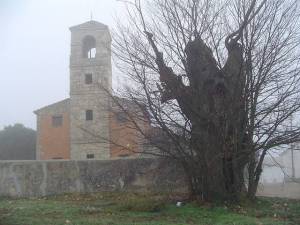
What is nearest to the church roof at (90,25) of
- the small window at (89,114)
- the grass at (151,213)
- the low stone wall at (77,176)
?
the small window at (89,114)

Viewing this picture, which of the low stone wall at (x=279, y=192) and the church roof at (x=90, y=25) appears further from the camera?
the church roof at (x=90, y=25)

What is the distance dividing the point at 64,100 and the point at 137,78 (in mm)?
32876

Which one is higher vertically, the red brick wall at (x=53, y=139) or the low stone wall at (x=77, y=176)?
the red brick wall at (x=53, y=139)

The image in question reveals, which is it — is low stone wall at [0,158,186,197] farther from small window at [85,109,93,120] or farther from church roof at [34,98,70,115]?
church roof at [34,98,70,115]

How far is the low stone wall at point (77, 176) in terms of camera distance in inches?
548

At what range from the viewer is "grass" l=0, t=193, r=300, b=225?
836 cm

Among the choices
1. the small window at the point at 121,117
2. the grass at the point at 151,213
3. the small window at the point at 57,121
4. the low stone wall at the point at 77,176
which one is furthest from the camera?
the small window at the point at 57,121

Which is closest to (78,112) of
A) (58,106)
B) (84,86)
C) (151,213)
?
(84,86)

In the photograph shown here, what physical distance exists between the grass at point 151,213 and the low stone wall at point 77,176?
2293 millimetres

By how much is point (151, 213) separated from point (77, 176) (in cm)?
495

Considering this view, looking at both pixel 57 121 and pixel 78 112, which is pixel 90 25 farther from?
pixel 57 121

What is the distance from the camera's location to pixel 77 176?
14078 millimetres

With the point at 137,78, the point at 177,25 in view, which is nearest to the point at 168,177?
the point at 137,78

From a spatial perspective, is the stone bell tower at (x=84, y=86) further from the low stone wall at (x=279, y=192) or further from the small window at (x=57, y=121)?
the low stone wall at (x=279, y=192)
